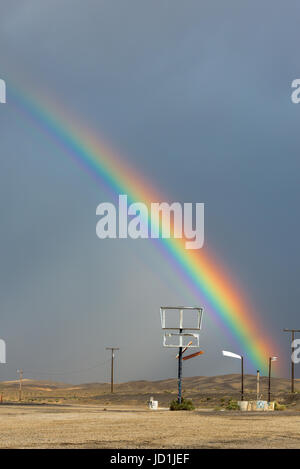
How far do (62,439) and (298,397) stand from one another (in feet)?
232

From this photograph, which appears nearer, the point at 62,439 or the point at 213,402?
the point at 62,439

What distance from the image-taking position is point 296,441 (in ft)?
76.9

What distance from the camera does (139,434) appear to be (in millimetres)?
25812

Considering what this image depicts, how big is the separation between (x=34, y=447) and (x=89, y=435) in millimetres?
5151

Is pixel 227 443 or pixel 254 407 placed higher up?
pixel 227 443
